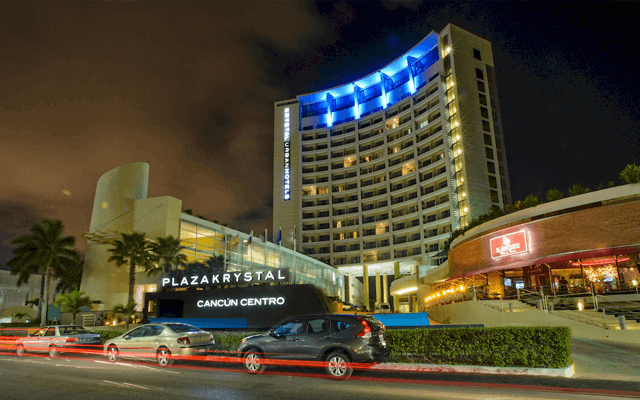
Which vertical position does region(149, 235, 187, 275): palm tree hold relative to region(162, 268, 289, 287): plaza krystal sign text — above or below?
above

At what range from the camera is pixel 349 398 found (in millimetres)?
8547

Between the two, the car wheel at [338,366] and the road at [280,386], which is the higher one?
the car wheel at [338,366]

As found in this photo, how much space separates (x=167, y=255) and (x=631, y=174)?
3975cm

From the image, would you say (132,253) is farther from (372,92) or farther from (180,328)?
(372,92)

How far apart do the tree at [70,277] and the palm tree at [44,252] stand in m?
0.62

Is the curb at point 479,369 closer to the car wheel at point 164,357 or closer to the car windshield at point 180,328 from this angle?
the car windshield at point 180,328

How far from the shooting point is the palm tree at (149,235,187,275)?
44.3 meters

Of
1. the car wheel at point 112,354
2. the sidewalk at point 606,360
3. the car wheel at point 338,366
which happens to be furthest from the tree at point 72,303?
the sidewalk at point 606,360

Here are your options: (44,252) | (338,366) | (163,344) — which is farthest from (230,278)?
(44,252)

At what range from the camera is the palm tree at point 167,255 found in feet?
145

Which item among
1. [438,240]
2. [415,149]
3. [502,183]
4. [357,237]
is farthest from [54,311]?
[502,183]

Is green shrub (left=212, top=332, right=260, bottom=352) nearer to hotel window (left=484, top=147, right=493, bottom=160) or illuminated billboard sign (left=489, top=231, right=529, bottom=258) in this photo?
illuminated billboard sign (left=489, top=231, right=529, bottom=258)

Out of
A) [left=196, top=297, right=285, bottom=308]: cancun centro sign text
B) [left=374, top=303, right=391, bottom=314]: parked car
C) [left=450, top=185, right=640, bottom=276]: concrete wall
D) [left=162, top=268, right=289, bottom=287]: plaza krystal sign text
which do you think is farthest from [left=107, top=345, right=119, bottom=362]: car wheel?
[left=374, top=303, right=391, bottom=314]: parked car

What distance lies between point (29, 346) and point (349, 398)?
17.3m
